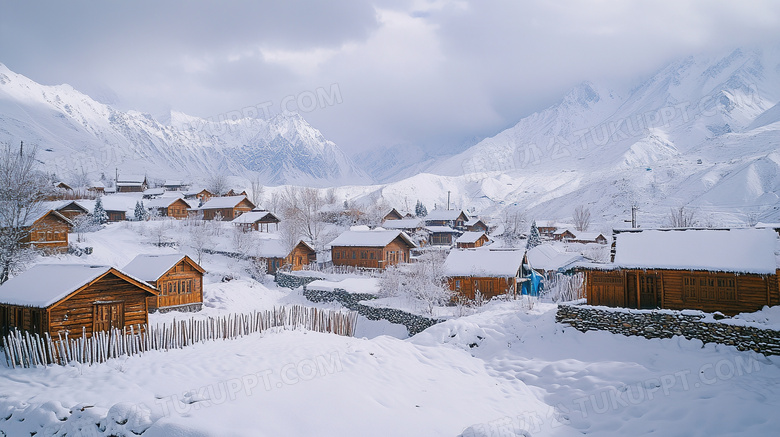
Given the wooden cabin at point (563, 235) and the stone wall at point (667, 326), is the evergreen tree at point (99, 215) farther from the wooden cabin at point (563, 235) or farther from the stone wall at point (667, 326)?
the wooden cabin at point (563, 235)

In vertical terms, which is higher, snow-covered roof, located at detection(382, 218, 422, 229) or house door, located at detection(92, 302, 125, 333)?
snow-covered roof, located at detection(382, 218, 422, 229)

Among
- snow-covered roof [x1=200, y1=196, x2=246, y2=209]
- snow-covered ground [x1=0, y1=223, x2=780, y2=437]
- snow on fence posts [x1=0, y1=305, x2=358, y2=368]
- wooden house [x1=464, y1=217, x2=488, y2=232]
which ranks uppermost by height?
snow-covered roof [x1=200, y1=196, x2=246, y2=209]

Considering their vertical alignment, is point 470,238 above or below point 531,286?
above

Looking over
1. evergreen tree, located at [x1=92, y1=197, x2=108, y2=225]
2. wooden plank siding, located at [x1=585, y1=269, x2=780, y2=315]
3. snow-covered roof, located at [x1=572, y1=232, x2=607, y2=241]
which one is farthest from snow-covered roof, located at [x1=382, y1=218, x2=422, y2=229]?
wooden plank siding, located at [x1=585, y1=269, x2=780, y2=315]

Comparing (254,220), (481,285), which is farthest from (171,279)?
(254,220)

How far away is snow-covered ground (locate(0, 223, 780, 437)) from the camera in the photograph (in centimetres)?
1201

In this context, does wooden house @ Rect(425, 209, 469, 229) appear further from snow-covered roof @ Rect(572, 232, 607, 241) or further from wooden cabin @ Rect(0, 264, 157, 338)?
wooden cabin @ Rect(0, 264, 157, 338)

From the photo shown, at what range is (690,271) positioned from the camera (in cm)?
2033

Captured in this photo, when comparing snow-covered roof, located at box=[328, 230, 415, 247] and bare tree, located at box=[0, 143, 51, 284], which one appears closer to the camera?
bare tree, located at box=[0, 143, 51, 284]

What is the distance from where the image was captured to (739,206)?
276 feet

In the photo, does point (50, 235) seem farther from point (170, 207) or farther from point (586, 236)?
point (586, 236)

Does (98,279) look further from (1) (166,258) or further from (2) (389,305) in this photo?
(2) (389,305)

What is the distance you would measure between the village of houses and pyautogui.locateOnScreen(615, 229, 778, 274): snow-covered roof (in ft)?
0.24

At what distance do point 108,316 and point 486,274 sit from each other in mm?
23499
